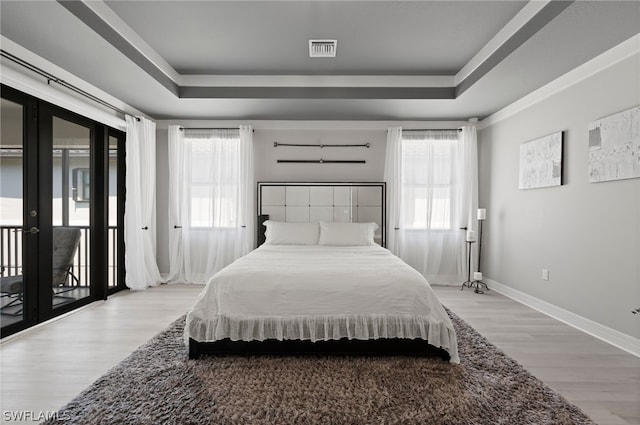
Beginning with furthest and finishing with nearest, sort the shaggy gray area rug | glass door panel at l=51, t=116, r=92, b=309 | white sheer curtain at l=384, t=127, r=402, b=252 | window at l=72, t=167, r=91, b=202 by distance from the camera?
white sheer curtain at l=384, t=127, r=402, b=252
window at l=72, t=167, r=91, b=202
glass door panel at l=51, t=116, r=92, b=309
the shaggy gray area rug

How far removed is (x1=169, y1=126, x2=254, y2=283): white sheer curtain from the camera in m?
5.04

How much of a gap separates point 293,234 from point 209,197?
1566 millimetres

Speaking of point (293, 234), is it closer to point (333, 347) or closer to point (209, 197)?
point (209, 197)

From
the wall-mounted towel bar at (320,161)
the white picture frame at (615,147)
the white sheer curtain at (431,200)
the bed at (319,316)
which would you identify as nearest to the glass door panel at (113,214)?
the wall-mounted towel bar at (320,161)

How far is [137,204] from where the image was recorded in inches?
177

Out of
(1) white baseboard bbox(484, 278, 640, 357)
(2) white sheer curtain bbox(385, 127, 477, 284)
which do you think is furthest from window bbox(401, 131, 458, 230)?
(1) white baseboard bbox(484, 278, 640, 357)

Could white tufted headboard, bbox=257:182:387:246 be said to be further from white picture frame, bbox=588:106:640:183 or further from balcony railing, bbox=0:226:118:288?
white picture frame, bbox=588:106:640:183

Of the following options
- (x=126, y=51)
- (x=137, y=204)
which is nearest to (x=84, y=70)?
(x=126, y=51)

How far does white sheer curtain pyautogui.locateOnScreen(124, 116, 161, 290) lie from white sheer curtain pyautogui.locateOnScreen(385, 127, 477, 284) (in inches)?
137

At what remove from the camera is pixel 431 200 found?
16.6ft

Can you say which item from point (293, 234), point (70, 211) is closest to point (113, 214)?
point (70, 211)

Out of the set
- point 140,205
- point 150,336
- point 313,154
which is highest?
point 313,154

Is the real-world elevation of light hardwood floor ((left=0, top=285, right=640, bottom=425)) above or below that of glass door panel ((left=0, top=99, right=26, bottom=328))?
below

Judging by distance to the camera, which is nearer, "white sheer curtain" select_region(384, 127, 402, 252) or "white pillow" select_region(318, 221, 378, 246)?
"white pillow" select_region(318, 221, 378, 246)
